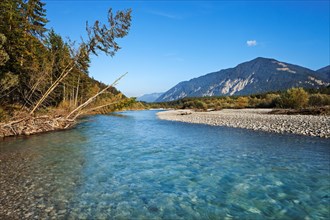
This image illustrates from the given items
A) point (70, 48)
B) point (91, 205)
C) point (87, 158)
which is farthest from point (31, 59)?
point (91, 205)

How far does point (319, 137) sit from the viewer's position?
13453 mm

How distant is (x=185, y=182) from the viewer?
7.00 metres

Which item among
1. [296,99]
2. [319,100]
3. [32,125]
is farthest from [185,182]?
[319,100]

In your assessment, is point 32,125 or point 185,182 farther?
point 32,125

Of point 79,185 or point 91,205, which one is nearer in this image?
point 91,205

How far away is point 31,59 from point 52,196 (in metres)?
21.7

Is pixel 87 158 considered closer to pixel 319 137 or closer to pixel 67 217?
pixel 67 217

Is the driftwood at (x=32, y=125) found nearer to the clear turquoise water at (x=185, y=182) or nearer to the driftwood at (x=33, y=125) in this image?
the driftwood at (x=33, y=125)

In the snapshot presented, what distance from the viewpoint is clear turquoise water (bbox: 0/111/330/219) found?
5.05 m

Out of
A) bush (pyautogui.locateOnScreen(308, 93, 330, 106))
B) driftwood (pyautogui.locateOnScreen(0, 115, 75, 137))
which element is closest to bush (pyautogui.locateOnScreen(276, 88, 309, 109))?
bush (pyautogui.locateOnScreen(308, 93, 330, 106))

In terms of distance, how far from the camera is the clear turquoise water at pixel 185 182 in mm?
5055

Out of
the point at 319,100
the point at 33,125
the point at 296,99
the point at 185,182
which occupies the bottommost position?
the point at 185,182

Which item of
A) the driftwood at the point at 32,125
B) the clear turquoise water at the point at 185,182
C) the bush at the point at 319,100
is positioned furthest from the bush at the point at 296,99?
the driftwood at the point at 32,125

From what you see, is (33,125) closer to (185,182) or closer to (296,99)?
(185,182)
